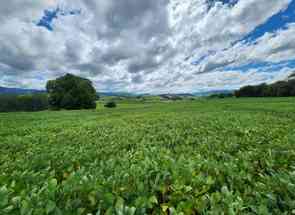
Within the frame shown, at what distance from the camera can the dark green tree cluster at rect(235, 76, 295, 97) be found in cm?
6450

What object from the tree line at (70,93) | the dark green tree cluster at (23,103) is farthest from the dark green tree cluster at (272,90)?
the dark green tree cluster at (23,103)

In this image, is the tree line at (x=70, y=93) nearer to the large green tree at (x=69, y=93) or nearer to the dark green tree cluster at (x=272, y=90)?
the large green tree at (x=69, y=93)

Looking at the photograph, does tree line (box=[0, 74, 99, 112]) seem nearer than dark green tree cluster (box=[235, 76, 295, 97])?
Yes

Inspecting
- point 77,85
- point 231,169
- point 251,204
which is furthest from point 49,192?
point 77,85

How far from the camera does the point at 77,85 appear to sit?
48.9 meters

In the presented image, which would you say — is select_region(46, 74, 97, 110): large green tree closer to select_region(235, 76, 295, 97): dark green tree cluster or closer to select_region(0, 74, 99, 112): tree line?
select_region(0, 74, 99, 112): tree line

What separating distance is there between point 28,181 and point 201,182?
80.2 inches

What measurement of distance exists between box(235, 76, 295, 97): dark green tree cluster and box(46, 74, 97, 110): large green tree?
6675 centimetres

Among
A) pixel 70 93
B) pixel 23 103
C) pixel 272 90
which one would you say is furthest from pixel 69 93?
pixel 272 90

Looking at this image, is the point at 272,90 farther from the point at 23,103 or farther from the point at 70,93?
the point at 23,103

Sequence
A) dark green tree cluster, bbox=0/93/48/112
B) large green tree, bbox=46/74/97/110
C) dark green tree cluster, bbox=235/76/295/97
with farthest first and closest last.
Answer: dark green tree cluster, bbox=0/93/48/112 → dark green tree cluster, bbox=235/76/295/97 → large green tree, bbox=46/74/97/110

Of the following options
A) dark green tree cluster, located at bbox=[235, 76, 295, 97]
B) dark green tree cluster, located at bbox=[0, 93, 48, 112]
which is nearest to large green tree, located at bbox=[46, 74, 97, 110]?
dark green tree cluster, located at bbox=[0, 93, 48, 112]

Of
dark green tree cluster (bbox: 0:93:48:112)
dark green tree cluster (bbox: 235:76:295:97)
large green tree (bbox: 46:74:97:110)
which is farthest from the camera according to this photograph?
dark green tree cluster (bbox: 0:93:48:112)

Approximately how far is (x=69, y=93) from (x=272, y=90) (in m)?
75.6
